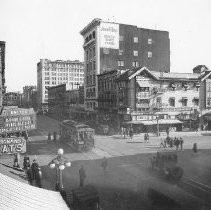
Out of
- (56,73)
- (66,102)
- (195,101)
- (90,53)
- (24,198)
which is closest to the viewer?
(24,198)

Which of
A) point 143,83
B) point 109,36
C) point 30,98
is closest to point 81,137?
point 143,83

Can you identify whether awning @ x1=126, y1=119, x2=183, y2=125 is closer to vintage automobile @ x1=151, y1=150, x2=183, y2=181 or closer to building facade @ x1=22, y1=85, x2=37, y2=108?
vintage automobile @ x1=151, y1=150, x2=183, y2=181

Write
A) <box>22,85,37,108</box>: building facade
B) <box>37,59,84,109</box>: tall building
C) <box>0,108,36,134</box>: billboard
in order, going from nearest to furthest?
<box>0,108,36,134</box>: billboard < <box>37,59,84,109</box>: tall building < <box>22,85,37,108</box>: building facade

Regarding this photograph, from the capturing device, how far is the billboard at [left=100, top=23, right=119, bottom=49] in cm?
6744

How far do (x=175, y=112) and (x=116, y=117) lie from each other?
11.4m

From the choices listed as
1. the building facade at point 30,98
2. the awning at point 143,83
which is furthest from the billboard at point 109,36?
the building facade at point 30,98

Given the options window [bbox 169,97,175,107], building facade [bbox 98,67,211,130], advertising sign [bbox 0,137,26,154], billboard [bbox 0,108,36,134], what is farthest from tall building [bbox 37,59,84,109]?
advertising sign [bbox 0,137,26,154]

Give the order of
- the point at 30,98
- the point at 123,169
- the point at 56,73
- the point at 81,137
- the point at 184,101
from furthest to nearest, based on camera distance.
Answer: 1. the point at 30,98
2. the point at 56,73
3. the point at 184,101
4. the point at 81,137
5. the point at 123,169

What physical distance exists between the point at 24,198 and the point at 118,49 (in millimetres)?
63367

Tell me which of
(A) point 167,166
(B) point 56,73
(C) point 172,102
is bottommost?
(A) point 167,166

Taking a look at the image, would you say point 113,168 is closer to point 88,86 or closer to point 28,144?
point 28,144

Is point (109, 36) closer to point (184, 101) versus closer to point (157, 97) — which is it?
point (157, 97)

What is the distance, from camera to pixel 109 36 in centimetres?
6781

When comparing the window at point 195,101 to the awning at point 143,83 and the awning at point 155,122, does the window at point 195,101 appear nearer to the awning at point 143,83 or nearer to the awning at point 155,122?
the awning at point 155,122
